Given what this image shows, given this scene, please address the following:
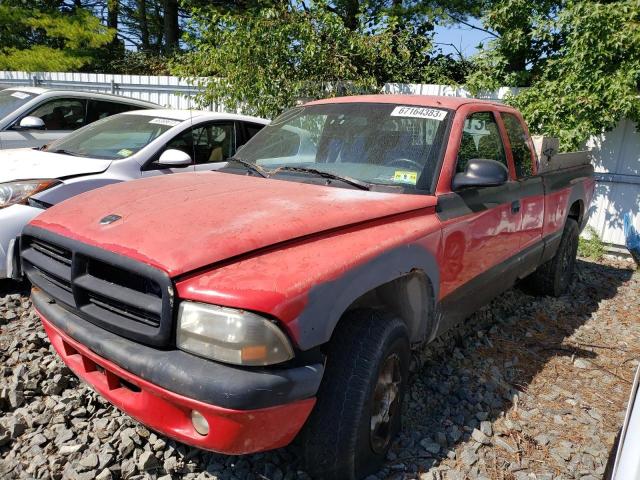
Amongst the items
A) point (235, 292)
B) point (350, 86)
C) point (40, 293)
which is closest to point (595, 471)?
point (235, 292)

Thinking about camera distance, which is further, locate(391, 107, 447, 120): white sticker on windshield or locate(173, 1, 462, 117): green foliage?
locate(173, 1, 462, 117): green foliage

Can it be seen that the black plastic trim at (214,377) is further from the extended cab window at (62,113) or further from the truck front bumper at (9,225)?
the extended cab window at (62,113)

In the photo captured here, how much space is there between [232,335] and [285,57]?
7503 mm

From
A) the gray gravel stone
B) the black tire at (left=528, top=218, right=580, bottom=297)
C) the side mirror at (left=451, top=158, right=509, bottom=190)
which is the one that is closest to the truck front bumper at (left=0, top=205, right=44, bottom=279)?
the side mirror at (left=451, top=158, right=509, bottom=190)

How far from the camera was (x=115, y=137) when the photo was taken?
5.05m

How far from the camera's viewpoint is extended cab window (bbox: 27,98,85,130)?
618 cm

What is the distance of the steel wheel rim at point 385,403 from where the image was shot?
2385mm

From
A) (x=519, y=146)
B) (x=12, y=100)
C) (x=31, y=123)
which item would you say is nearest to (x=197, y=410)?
(x=519, y=146)

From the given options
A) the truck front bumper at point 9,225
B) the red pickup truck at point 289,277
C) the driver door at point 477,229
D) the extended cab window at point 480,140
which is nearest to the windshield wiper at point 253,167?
the red pickup truck at point 289,277

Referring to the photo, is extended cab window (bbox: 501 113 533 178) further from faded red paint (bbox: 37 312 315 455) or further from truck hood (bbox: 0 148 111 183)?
truck hood (bbox: 0 148 111 183)

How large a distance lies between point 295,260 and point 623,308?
15.0ft

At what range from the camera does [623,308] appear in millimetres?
5215

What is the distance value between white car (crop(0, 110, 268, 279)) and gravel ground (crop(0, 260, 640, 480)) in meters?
0.73

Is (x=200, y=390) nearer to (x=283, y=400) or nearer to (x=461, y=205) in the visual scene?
(x=283, y=400)
